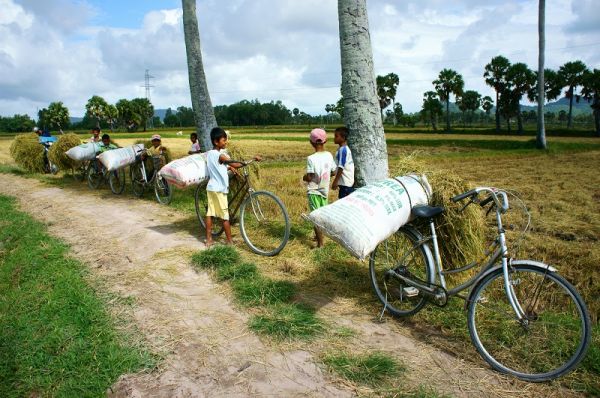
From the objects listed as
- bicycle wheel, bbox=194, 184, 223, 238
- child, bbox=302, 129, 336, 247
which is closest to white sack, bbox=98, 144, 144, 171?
bicycle wheel, bbox=194, 184, 223, 238

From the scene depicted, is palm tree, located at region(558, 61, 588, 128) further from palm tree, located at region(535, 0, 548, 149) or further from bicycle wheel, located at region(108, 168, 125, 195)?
bicycle wheel, located at region(108, 168, 125, 195)

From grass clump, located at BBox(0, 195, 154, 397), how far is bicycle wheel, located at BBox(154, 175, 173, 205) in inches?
149

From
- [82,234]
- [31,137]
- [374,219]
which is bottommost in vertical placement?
[82,234]

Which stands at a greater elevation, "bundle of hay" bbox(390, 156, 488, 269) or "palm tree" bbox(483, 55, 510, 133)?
"palm tree" bbox(483, 55, 510, 133)

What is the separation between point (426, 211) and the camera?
3703 mm

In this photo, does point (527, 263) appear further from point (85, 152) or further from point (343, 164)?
point (85, 152)

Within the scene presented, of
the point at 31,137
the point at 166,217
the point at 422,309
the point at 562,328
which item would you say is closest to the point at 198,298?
the point at 422,309

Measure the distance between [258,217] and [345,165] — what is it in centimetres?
147

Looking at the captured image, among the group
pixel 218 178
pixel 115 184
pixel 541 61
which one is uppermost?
pixel 541 61

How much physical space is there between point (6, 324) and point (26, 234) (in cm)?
356

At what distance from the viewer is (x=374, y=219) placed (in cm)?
354

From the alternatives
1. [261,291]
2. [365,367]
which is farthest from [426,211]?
[261,291]

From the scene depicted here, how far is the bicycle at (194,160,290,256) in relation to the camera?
19.1 feet

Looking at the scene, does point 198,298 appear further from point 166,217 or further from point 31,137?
point 31,137
